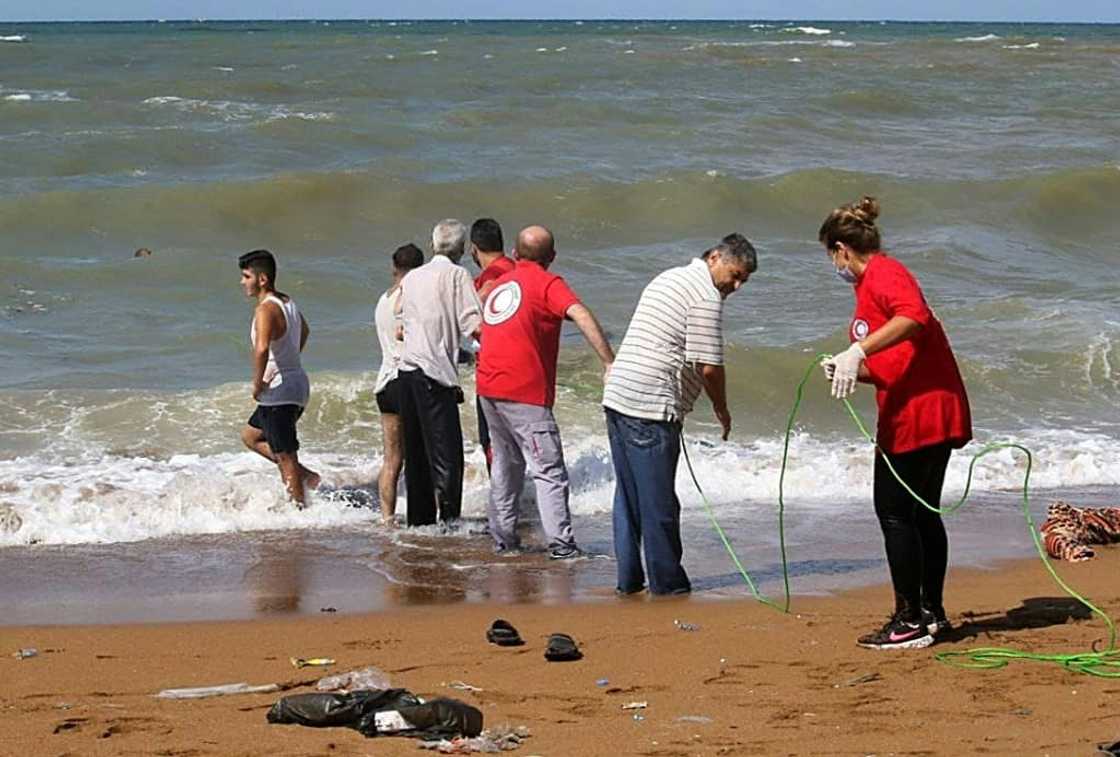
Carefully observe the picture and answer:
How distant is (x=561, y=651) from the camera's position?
19.8ft

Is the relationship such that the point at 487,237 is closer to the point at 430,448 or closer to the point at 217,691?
the point at 430,448

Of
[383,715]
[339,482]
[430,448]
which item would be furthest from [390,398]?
[383,715]

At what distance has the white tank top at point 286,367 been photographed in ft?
28.6

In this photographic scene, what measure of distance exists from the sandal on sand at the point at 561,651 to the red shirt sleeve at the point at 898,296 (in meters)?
1.63

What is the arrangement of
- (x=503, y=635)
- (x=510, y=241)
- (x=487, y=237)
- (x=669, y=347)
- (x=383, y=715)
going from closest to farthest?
(x=383, y=715), (x=503, y=635), (x=669, y=347), (x=487, y=237), (x=510, y=241)

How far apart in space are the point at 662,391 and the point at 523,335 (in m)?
0.99

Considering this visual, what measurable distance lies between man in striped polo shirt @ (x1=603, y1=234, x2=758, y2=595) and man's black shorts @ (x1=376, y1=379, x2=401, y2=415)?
1975mm

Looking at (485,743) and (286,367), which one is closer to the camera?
(485,743)

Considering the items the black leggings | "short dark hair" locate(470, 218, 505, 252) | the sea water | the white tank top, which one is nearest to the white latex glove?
the black leggings

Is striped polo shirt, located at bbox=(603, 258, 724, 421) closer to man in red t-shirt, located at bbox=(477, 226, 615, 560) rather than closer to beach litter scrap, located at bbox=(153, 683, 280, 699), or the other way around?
man in red t-shirt, located at bbox=(477, 226, 615, 560)

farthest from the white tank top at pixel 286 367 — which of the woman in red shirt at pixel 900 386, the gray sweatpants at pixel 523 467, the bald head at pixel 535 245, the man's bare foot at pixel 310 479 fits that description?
the woman in red shirt at pixel 900 386

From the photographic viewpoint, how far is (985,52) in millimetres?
52438

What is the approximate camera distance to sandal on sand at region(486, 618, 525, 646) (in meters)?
6.35

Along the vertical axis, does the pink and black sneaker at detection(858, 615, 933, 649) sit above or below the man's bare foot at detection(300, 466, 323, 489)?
above
